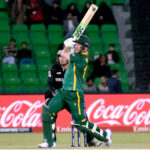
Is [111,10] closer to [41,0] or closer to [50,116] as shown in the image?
[41,0]

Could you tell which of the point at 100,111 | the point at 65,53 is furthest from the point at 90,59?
the point at 65,53

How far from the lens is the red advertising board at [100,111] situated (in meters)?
16.0

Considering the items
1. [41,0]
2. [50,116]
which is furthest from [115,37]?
[50,116]

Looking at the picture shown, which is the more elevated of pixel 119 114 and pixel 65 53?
pixel 65 53

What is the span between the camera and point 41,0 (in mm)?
20406

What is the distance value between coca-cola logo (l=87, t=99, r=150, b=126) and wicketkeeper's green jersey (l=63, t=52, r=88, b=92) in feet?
18.3

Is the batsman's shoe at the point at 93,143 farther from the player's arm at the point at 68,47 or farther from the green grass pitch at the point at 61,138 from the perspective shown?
the player's arm at the point at 68,47

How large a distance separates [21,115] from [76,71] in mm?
5811

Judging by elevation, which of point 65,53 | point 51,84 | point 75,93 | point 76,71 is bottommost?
point 75,93

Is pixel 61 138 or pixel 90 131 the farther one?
pixel 61 138

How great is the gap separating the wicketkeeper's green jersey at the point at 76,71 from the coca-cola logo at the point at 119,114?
5.58 metres

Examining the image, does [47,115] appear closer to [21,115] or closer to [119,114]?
[21,115]

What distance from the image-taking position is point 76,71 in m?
10.5

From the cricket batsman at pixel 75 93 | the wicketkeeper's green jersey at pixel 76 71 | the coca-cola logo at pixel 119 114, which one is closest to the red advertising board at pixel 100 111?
the coca-cola logo at pixel 119 114
